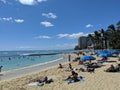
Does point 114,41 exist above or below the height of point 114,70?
above

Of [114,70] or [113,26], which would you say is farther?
[113,26]

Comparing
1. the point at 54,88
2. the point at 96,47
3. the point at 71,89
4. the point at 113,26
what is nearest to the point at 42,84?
the point at 54,88

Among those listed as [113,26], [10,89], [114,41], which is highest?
[113,26]

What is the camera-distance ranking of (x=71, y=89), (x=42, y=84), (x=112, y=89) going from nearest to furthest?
(x=112, y=89)
(x=71, y=89)
(x=42, y=84)

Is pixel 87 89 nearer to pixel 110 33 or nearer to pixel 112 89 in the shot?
pixel 112 89

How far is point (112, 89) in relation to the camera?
486 inches

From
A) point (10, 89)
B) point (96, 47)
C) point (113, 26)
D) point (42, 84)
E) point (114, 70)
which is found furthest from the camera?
point (96, 47)

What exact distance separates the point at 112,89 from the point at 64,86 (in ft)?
11.4

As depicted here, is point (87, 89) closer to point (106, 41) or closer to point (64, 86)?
point (64, 86)

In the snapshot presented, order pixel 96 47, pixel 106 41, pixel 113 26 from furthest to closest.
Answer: pixel 96 47 < pixel 106 41 < pixel 113 26

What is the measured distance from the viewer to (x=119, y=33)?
240ft

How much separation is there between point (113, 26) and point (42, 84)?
69.0 m

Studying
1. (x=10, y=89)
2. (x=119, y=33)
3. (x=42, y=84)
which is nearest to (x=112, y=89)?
(x=42, y=84)

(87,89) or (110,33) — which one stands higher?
(110,33)
